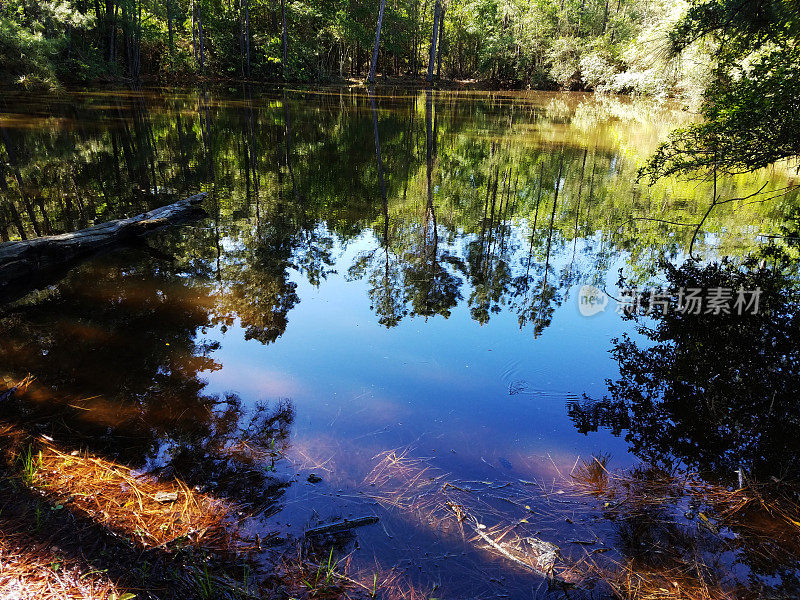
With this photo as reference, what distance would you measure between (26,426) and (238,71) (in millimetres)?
41074

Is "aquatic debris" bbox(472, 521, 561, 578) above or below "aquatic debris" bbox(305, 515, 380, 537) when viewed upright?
below

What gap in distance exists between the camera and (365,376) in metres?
4.48

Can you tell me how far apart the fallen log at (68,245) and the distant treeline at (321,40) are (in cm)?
1562

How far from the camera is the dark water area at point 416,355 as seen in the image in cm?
307

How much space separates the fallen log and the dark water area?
27 cm

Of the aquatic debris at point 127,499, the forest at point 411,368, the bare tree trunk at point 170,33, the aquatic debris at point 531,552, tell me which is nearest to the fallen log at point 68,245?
the forest at point 411,368

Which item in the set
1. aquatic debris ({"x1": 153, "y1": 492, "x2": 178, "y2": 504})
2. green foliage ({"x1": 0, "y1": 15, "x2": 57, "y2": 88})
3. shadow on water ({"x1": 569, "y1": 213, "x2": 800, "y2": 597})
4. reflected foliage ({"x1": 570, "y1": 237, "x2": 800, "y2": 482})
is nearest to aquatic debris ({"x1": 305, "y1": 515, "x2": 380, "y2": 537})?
aquatic debris ({"x1": 153, "y1": 492, "x2": 178, "y2": 504})

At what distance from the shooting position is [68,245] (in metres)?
6.48

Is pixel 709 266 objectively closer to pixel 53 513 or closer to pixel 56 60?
pixel 53 513

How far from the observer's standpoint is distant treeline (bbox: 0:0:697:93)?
23484mm

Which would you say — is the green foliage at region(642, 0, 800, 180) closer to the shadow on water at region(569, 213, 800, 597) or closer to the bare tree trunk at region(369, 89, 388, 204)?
the shadow on water at region(569, 213, 800, 597)

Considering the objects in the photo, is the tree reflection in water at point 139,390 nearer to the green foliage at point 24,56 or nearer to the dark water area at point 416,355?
the dark water area at point 416,355

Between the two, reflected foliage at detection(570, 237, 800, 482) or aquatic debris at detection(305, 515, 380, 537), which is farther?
reflected foliage at detection(570, 237, 800, 482)

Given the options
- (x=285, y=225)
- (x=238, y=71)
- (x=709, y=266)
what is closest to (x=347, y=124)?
(x=285, y=225)
